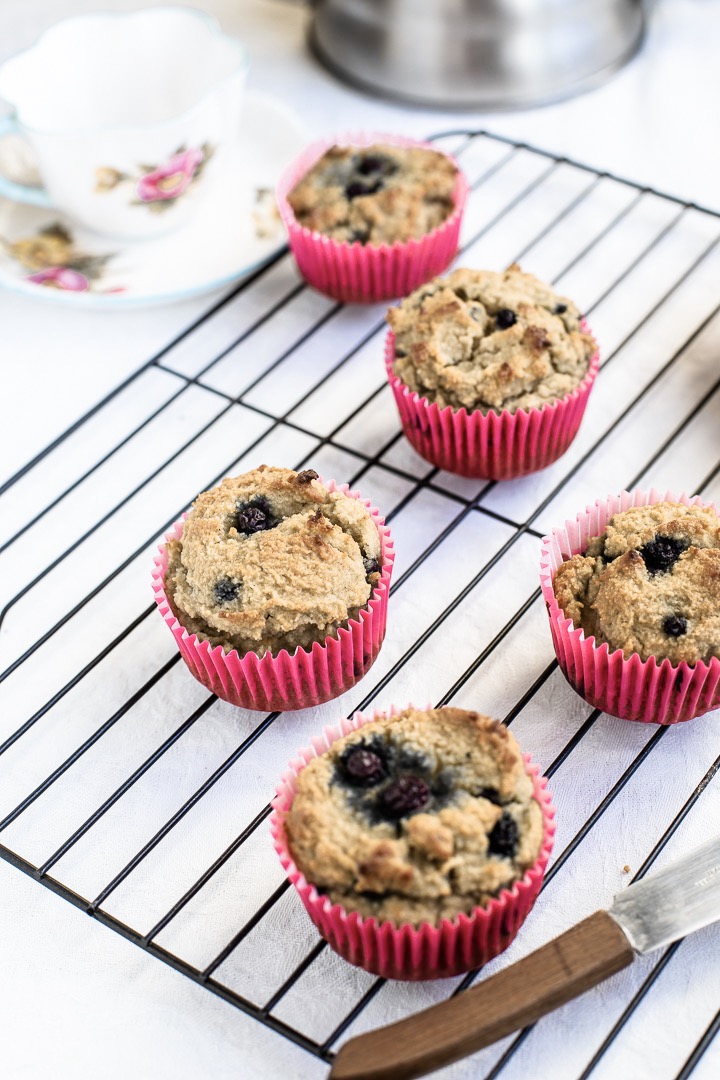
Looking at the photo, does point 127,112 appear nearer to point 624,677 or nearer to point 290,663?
point 290,663

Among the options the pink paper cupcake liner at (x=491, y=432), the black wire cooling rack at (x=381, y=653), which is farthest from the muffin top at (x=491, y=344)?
the black wire cooling rack at (x=381, y=653)

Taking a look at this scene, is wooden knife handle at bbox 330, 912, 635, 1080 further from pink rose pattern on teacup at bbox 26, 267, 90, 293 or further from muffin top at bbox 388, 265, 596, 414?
pink rose pattern on teacup at bbox 26, 267, 90, 293

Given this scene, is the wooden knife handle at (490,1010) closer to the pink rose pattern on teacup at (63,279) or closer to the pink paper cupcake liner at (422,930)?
the pink paper cupcake liner at (422,930)

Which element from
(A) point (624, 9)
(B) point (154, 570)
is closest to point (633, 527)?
(B) point (154, 570)

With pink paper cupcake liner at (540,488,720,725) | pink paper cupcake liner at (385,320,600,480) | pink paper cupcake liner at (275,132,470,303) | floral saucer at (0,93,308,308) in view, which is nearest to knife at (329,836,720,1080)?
pink paper cupcake liner at (540,488,720,725)

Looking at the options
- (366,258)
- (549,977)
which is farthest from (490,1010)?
(366,258)

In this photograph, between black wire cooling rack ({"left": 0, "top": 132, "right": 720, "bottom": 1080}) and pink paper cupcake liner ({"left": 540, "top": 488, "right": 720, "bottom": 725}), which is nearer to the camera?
black wire cooling rack ({"left": 0, "top": 132, "right": 720, "bottom": 1080})

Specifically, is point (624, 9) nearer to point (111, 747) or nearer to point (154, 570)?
point (154, 570)
